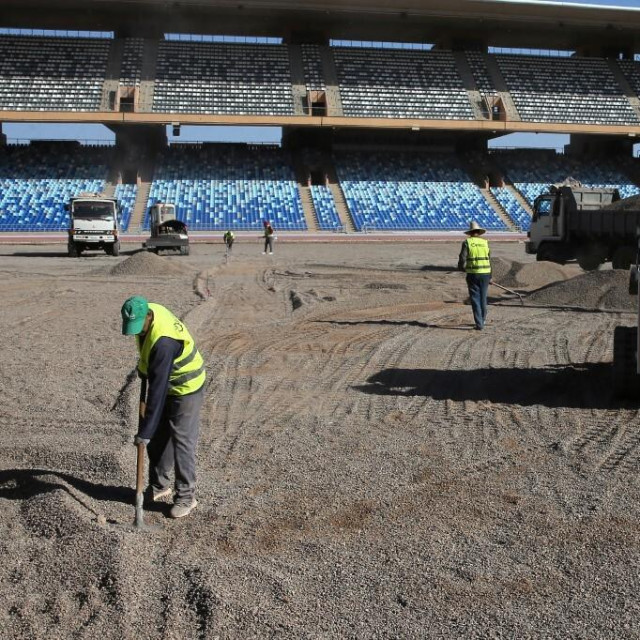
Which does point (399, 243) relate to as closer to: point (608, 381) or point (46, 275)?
point (46, 275)

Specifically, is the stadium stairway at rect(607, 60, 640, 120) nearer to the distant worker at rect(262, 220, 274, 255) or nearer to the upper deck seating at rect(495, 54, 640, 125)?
the upper deck seating at rect(495, 54, 640, 125)

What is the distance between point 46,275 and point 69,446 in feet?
60.1

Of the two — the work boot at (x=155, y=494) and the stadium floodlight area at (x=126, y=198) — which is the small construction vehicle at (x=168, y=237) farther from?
the work boot at (x=155, y=494)

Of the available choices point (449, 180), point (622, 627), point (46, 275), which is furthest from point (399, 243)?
point (622, 627)

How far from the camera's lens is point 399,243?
43.2 m

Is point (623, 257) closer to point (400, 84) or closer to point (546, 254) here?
point (546, 254)

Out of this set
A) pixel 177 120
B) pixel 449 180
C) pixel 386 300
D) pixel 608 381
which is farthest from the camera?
pixel 449 180

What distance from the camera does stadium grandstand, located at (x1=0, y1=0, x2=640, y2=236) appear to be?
4803 centimetres

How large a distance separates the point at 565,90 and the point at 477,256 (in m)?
44.9

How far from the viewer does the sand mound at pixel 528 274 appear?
21516 mm

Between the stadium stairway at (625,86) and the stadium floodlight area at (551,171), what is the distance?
3.80 metres

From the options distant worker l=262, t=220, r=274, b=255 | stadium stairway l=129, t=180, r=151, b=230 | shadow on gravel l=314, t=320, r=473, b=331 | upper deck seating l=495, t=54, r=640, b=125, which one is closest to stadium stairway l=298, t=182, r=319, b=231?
stadium stairway l=129, t=180, r=151, b=230

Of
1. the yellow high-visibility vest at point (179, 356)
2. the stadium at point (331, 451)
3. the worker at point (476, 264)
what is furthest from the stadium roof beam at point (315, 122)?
the yellow high-visibility vest at point (179, 356)

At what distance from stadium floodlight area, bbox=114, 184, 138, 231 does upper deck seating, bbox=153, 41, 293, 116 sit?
14.8 ft
